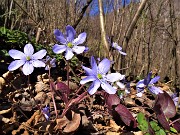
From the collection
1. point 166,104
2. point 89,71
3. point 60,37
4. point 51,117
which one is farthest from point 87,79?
point 166,104

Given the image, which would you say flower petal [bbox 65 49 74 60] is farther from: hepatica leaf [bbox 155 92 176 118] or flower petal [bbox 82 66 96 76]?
hepatica leaf [bbox 155 92 176 118]

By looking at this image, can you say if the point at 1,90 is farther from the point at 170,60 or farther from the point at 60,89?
the point at 170,60

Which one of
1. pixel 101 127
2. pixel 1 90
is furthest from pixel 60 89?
pixel 1 90

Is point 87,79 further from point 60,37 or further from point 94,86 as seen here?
point 60,37

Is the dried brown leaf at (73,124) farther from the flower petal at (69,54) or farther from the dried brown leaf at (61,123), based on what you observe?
the flower petal at (69,54)

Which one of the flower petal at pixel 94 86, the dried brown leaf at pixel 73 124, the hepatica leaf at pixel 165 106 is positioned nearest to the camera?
the flower petal at pixel 94 86

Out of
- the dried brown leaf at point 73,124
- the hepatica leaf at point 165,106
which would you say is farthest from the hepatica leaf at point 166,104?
the dried brown leaf at point 73,124

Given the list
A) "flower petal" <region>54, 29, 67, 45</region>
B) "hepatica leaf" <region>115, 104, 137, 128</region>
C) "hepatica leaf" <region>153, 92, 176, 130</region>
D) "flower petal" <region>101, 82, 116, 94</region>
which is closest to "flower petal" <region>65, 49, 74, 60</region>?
"flower petal" <region>54, 29, 67, 45</region>

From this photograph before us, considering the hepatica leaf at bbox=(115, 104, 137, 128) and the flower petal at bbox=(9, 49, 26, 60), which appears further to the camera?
the hepatica leaf at bbox=(115, 104, 137, 128)
